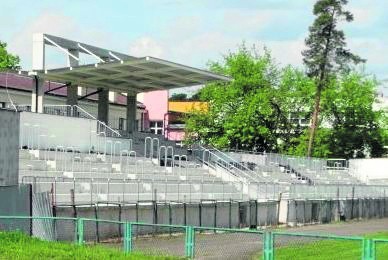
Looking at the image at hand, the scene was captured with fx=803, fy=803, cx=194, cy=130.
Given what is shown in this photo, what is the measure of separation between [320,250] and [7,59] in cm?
6162

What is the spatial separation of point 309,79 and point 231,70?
763cm

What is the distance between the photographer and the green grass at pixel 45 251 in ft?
58.3

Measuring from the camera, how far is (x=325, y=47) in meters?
71.4

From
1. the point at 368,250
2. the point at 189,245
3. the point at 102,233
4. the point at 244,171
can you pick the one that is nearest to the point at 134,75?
the point at 244,171

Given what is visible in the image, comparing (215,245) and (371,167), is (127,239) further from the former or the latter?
(371,167)

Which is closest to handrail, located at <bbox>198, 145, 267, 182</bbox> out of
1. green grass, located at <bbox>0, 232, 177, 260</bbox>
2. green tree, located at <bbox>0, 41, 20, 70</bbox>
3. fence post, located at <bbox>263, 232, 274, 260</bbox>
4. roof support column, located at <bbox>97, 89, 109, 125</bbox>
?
roof support column, located at <bbox>97, 89, 109, 125</bbox>

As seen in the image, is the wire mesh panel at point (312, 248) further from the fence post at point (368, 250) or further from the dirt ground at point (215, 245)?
the fence post at point (368, 250)

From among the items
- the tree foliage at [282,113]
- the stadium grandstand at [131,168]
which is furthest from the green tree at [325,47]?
the stadium grandstand at [131,168]

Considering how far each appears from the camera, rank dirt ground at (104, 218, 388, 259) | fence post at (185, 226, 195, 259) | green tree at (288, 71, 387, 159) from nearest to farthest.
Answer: fence post at (185, 226, 195, 259) → dirt ground at (104, 218, 388, 259) → green tree at (288, 71, 387, 159)

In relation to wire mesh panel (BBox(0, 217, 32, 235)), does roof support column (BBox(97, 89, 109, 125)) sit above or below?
above

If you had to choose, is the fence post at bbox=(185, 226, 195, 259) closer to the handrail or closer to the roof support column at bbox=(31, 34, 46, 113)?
the roof support column at bbox=(31, 34, 46, 113)

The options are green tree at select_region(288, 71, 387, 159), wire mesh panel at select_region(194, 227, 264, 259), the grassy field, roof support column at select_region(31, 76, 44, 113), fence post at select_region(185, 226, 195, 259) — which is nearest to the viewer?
the grassy field

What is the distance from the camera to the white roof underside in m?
42.4

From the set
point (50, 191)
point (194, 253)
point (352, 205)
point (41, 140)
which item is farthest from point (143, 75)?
point (194, 253)
